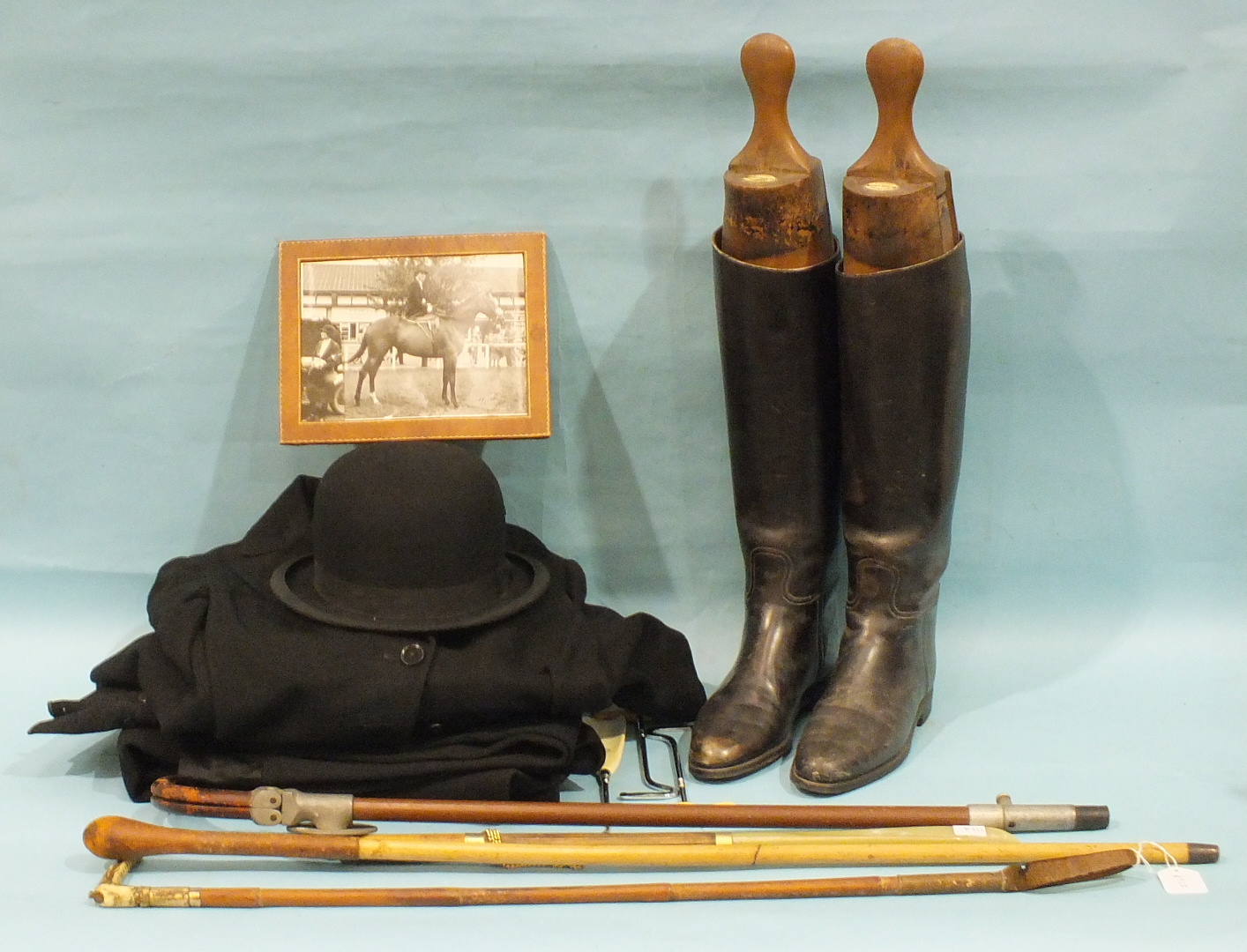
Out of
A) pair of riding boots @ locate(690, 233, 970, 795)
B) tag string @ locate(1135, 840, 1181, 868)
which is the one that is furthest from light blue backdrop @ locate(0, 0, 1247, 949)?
tag string @ locate(1135, 840, 1181, 868)

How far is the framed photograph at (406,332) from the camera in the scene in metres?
1.94

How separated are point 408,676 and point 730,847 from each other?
0.43m

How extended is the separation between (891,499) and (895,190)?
406 millimetres

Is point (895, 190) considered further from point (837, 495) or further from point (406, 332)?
point (406, 332)

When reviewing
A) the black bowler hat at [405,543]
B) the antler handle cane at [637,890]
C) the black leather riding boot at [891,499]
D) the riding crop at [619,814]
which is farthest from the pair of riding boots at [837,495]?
the black bowler hat at [405,543]

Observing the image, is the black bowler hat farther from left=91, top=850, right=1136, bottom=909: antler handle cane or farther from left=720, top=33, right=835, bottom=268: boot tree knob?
left=720, top=33, right=835, bottom=268: boot tree knob

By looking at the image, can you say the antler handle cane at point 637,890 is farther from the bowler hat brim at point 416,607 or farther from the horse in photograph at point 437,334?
the horse in photograph at point 437,334

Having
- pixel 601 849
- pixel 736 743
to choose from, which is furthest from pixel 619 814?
pixel 736 743

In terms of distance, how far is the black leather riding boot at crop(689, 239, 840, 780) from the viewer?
1.71 m

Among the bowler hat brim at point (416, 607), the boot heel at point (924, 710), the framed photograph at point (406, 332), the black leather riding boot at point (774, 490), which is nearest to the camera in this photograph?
the bowler hat brim at point (416, 607)

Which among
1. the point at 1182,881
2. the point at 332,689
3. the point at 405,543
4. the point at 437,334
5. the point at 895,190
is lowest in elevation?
the point at 1182,881

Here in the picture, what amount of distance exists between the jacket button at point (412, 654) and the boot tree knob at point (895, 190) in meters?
0.73

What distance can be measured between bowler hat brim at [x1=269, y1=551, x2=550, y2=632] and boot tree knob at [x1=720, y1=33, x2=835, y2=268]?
530 millimetres

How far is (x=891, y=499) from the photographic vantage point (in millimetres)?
1750
